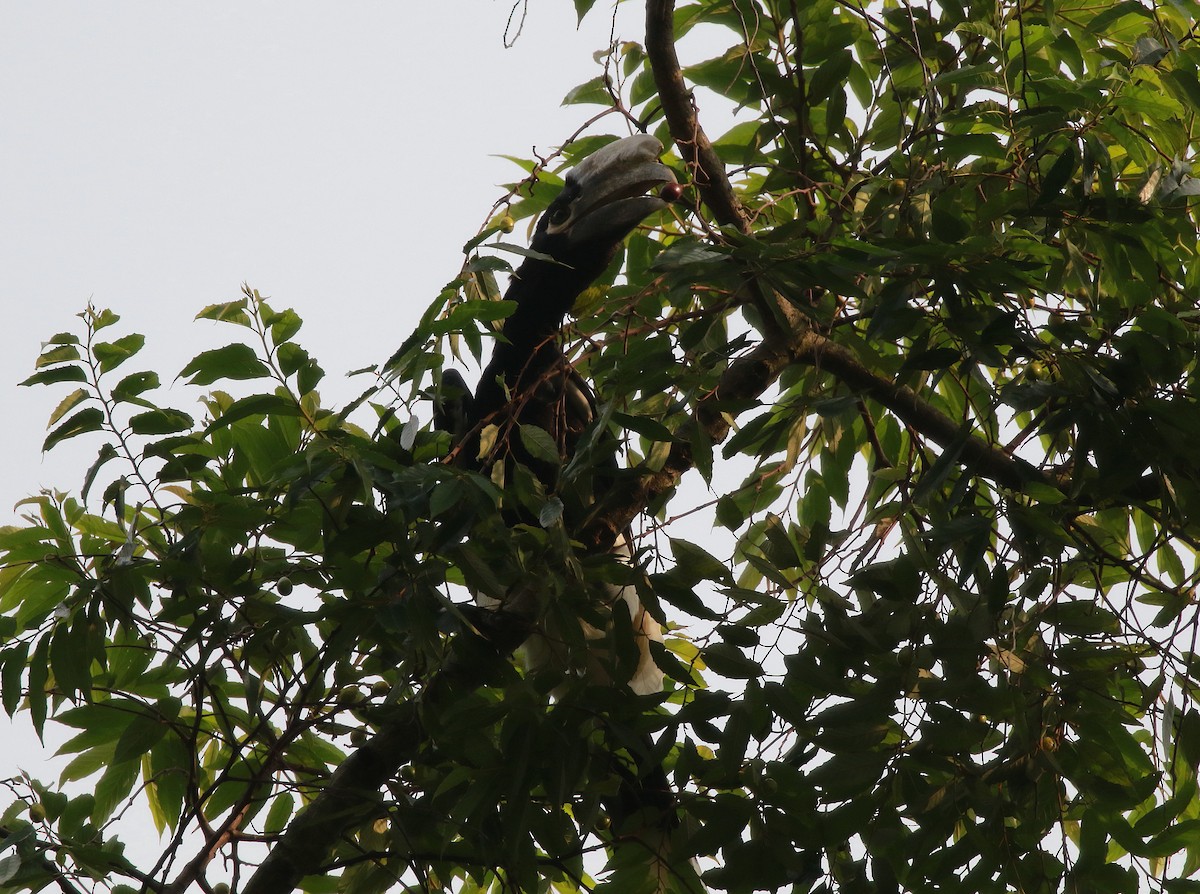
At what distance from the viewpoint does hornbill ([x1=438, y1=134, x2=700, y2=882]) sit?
1684mm

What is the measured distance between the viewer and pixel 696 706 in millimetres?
1431

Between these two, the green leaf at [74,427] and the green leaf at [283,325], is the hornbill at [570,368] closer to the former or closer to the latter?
the green leaf at [283,325]

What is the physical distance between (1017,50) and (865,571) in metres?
1.11

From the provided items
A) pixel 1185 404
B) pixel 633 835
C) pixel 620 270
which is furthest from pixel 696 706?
pixel 620 270

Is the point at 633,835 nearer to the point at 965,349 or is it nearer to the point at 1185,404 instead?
the point at 965,349

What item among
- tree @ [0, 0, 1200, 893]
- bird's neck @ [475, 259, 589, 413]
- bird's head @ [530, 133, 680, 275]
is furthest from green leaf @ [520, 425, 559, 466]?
bird's neck @ [475, 259, 589, 413]

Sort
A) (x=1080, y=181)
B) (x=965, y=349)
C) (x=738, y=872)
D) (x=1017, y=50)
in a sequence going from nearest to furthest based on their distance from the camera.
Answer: (x=738, y=872)
(x=965, y=349)
(x=1080, y=181)
(x=1017, y=50)

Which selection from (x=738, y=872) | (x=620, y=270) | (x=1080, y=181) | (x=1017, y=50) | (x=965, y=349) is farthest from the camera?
(x=620, y=270)

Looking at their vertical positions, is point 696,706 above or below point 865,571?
below

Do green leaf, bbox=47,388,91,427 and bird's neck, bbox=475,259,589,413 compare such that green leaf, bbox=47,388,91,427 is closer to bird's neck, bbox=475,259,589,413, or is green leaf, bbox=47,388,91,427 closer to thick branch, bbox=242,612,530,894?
thick branch, bbox=242,612,530,894

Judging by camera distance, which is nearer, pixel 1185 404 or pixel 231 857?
pixel 1185 404

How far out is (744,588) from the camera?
1.62 m

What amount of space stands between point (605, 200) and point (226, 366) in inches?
37.3

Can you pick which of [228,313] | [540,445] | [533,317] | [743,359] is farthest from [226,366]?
[533,317]
